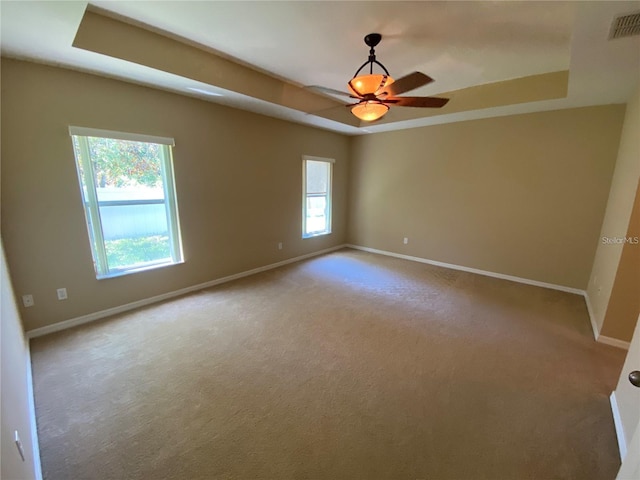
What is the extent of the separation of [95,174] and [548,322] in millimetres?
5067

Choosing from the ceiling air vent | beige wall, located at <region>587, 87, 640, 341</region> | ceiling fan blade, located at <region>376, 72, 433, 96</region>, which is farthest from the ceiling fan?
beige wall, located at <region>587, 87, 640, 341</region>

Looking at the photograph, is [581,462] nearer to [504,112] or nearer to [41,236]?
[504,112]

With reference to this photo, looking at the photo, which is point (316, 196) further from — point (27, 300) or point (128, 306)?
point (27, 300)

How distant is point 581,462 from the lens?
150 cm

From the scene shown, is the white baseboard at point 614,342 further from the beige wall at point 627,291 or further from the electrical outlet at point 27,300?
the electrical outlet at point 27,300

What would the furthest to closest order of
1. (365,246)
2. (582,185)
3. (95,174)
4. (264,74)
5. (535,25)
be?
(365,246), (582,185), (264,74), (95,174), (535,25)

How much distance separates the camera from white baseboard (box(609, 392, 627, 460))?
1518 millimetres

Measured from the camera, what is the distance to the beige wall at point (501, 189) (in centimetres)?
363

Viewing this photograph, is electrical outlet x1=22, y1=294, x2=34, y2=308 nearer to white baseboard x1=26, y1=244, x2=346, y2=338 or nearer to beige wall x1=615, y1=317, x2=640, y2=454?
white baseboard x1=26, y1=244, x2=346, y2=338

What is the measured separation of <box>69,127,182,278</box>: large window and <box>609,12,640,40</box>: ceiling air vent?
3.92m

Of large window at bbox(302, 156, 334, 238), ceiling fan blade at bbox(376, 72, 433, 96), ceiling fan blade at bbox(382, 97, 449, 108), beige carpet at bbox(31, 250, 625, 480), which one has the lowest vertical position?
beige carpet at bbox(31, 250, 625, 480)

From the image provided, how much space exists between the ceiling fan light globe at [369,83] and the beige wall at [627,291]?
2.40 m

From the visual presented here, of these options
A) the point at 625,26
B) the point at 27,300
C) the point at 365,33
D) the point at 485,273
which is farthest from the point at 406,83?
the point at 27,300

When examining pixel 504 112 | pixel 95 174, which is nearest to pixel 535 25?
pixel 504 112
